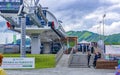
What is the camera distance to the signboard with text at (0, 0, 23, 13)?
59844mm

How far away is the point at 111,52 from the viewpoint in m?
38.1

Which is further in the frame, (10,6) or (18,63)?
(10,6)

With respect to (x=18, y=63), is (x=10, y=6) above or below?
above

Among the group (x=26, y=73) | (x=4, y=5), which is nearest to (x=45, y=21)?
(x=4, y=5)

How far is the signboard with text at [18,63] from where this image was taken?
32763mm

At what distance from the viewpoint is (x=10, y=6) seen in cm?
6141

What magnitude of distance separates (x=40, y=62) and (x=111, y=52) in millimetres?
8157

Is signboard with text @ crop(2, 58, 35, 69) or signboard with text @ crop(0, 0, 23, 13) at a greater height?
signboard with text @ crop(0, 0, 23, 13)

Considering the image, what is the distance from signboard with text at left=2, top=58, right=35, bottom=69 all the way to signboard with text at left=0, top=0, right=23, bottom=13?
26.5 meters

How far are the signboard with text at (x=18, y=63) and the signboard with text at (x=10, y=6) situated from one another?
87.0ft

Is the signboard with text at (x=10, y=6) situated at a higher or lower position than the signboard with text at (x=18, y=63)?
higher

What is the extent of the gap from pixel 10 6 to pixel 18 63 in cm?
2968

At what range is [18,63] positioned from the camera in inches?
1309

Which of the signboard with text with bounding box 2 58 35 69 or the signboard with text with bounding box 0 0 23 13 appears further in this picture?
the signboard with text with bounding box 0 0 23 13
